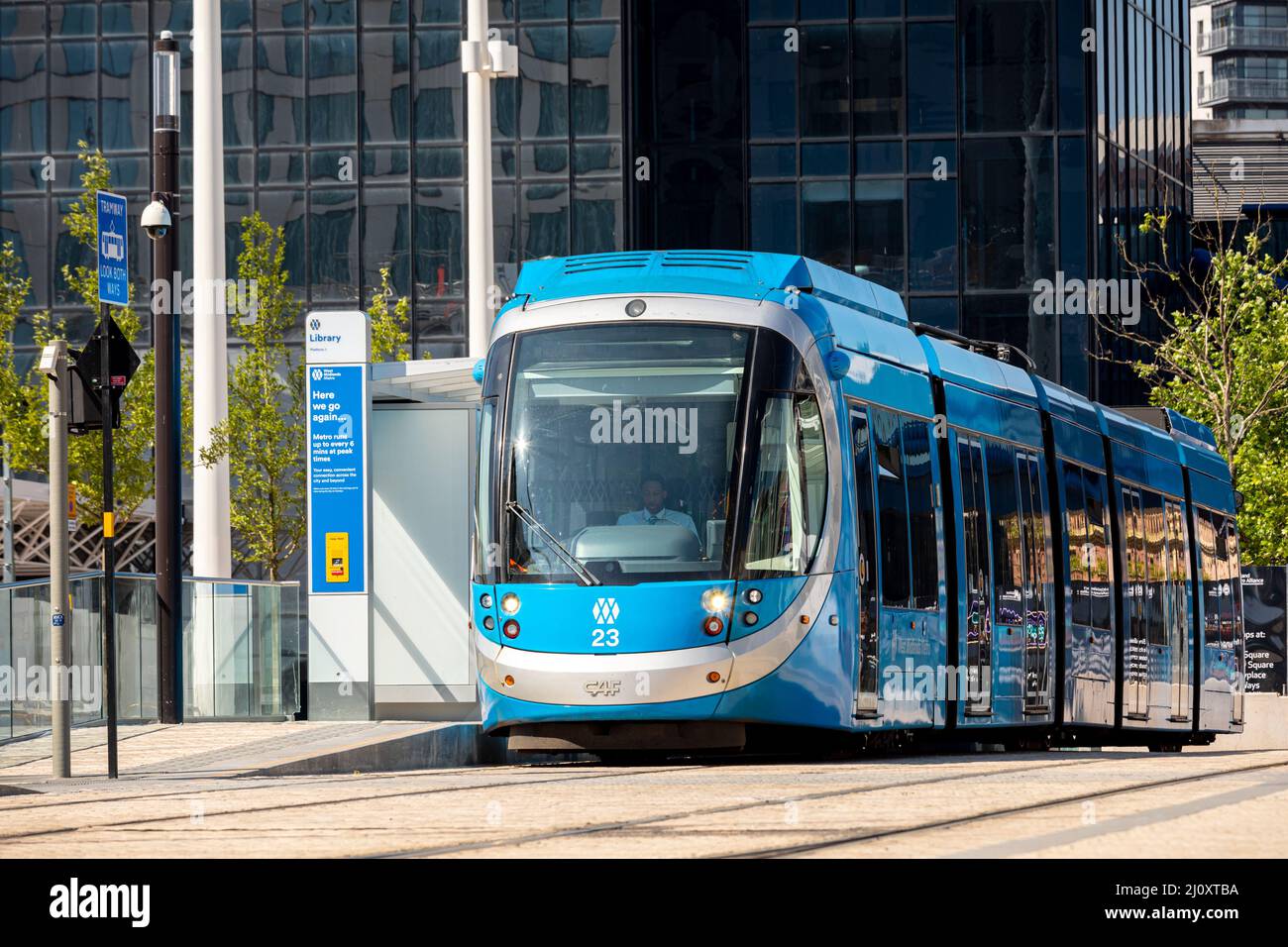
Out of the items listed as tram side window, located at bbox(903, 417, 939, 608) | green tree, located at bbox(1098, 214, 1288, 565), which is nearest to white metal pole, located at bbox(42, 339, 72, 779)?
tram side window, located at bbox(903, 417, 939, 608)

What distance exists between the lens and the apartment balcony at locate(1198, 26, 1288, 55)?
13512cm

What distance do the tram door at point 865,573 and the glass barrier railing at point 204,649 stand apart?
8.44 meters

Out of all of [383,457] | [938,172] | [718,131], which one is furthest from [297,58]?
[383,457]

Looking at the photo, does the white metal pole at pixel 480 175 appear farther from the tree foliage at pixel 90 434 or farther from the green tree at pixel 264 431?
the tree foliage at pixel 90 434

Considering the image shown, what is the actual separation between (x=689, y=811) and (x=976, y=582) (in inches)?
288

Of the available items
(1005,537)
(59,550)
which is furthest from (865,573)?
(59,550)

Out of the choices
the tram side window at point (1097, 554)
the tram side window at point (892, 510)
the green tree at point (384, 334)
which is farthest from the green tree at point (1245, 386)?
the tram side window at point (892, 510)

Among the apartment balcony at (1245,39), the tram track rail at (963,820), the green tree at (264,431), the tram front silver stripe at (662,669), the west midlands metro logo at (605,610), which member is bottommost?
the tram track rail at (963,820)

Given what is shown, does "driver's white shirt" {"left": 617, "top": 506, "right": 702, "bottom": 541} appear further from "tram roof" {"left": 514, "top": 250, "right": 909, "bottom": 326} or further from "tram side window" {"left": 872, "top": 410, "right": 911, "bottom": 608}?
"tram side window" {"left": 872, "top": 410, "right": 911, "bottom": 608}

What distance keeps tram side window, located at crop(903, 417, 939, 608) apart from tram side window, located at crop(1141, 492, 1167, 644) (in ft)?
22.6

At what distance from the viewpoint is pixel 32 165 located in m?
46.2

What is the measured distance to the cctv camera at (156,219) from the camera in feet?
61.4

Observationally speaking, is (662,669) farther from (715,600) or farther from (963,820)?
(963,820)

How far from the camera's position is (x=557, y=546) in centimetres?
1373
